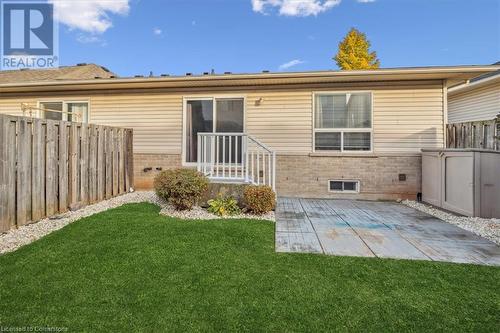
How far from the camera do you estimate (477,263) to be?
3236 mm

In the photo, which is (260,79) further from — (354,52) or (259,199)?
(354,52)

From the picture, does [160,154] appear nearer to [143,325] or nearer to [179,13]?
[143,325]

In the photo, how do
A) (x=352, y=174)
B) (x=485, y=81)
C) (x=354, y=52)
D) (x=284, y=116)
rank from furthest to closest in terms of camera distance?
1. (x=354, y=52)
2. (x=485, y=81)
3. (x=284, y=116)
4. (x=352, y=174)

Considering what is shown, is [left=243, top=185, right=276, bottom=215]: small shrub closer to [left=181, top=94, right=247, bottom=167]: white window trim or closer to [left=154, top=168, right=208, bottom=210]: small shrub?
[left=154, top=168, right=208, bottom=210]: small shrub

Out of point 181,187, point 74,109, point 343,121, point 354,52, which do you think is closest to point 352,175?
point 343,121

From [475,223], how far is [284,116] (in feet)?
15.2

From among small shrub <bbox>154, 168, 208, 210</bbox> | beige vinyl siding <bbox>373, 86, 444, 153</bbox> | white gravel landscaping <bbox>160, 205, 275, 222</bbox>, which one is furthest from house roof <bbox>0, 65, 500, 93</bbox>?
white gravel landscaping <bbox>160, 205, 275, 222</bbox>

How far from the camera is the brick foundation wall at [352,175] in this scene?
7188mm

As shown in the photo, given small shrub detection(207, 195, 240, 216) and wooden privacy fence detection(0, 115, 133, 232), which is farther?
small shrub detection(207, 195, 240, 216)

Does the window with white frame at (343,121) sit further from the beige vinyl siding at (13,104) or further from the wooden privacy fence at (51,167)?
the beige vinyl siding at (13,104)

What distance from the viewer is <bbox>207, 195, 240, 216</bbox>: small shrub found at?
5.43 m

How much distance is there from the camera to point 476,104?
10.3m

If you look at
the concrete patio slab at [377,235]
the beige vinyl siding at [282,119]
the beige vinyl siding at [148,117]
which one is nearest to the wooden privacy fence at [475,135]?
the concrete patio slab at [377,235]

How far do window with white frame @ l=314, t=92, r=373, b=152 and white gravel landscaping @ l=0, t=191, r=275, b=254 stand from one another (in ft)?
9.86
